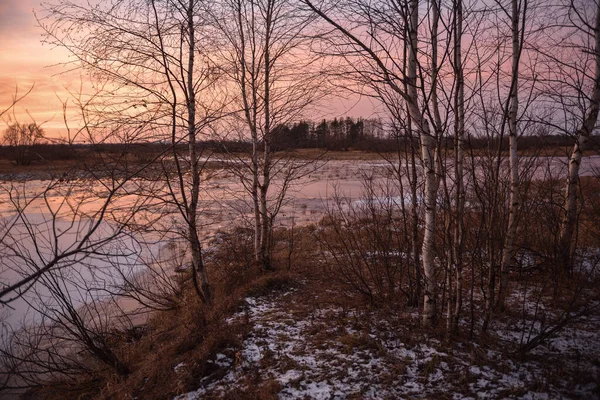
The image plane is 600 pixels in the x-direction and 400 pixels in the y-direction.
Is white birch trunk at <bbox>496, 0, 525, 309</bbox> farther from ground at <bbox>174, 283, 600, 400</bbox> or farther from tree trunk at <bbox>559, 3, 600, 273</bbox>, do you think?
tree trunk at <bbox>559, 3, 600, 273</bbox>

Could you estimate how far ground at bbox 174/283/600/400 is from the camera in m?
2.98

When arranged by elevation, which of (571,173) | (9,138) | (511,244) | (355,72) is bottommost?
(511,244)

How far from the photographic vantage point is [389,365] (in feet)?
11.3

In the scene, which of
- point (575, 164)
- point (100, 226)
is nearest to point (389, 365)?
point (575, 164)

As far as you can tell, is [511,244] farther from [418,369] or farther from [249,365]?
[249,365]

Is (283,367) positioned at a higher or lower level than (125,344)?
higher

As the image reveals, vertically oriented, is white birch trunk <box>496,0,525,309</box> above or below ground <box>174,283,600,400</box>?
above

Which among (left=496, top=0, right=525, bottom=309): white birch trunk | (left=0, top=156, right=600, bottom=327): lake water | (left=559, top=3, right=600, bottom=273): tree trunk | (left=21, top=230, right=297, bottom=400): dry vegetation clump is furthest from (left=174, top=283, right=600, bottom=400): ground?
(left=0, top=156, right=600, bottom=327): lake water

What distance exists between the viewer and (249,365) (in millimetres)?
3701

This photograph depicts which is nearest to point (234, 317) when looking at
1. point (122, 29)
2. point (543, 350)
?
point (543, 350)

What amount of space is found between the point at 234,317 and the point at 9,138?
3401 mm

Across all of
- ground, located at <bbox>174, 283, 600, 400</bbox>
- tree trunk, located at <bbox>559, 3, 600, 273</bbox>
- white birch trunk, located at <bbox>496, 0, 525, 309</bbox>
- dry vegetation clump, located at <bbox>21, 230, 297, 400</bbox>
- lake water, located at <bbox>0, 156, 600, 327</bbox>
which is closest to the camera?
ground, located at <bbox>174, 283, 600, 400</bbox>

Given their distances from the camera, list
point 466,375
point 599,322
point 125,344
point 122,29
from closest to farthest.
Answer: point 466,375
point 599,322
point 122,29
point 125,344

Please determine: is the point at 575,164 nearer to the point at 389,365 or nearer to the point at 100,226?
the point at 389,365
